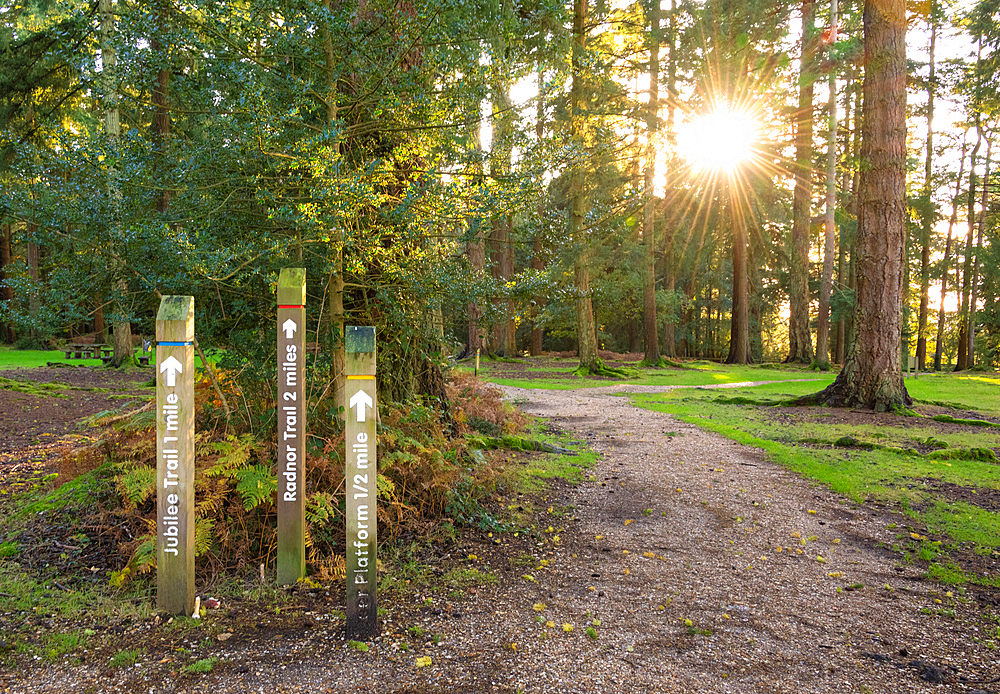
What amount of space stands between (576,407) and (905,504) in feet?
24.2

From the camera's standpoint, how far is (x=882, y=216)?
11820mm

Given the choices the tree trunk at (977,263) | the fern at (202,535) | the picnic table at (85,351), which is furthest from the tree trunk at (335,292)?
the tree trunk at (977,263)

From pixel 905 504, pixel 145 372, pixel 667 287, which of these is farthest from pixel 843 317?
pixel 145 372

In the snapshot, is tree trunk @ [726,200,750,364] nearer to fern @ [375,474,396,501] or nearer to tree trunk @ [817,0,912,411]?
tree trunk @ [817,0,912,411]

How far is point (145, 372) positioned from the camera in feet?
53.6

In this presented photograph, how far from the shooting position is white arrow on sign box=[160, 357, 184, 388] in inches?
138

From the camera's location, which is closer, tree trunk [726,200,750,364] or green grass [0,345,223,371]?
green grass [0,345,223,371]

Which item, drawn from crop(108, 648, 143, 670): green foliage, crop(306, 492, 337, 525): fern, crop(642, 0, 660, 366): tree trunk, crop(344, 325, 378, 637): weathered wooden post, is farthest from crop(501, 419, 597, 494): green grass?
crop(642, 0, 660, 366): tree trunk

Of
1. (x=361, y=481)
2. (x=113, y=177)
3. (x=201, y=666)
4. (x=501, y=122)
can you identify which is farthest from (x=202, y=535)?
(x=501, y=122)

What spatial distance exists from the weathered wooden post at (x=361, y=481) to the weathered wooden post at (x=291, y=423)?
63 cm

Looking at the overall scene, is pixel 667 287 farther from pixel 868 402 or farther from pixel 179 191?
pixel 179 191

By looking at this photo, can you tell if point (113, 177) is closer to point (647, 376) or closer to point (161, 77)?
point (161, 77)

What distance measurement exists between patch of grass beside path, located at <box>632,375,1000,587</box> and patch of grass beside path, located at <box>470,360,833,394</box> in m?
4.41

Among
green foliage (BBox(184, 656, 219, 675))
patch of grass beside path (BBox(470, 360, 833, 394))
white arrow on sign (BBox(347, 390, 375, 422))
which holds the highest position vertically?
white arrow on sign (BBox(347, 390, 375, 422))
